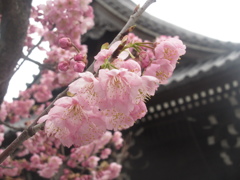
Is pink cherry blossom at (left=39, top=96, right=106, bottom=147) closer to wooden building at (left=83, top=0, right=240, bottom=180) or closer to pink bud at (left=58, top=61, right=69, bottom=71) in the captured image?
pink bud at (left=58, top=61, right=69, bottom=71)

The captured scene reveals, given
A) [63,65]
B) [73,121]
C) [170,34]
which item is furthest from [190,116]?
[73,121]

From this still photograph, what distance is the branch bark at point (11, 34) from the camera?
95.6 inches

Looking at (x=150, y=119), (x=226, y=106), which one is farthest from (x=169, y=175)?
(x=226, y=106)

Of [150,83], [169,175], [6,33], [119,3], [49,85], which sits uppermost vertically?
[119,3]

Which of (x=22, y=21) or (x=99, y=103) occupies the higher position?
(x=22, y=21)

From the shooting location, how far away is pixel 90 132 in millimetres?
1413

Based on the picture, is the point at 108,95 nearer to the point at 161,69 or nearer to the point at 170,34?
the point at 161,69

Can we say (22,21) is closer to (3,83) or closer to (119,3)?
(3,83)

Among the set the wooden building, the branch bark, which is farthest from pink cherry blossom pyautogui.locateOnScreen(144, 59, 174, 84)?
the wooden building

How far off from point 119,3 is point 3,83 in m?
3.50

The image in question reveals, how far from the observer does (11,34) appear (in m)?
2.45

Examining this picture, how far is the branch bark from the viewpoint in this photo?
2.43 meters

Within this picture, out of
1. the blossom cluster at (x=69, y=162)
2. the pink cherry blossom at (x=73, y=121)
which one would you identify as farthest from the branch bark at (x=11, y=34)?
the blossom cluster at (x=69, y=162)

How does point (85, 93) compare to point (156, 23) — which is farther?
point (156, 23)
